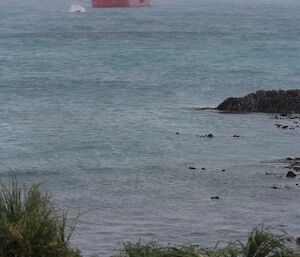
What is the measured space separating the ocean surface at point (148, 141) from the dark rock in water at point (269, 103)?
1.12 metres

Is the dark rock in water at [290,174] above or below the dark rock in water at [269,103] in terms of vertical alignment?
below

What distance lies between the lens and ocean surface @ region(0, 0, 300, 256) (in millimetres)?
32500

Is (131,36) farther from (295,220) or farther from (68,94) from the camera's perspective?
(295,220)

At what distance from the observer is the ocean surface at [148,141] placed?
32.5 meters

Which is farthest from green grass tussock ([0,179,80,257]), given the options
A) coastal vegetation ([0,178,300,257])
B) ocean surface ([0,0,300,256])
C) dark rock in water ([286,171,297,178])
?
dark rock in water ([286,171,297,178])

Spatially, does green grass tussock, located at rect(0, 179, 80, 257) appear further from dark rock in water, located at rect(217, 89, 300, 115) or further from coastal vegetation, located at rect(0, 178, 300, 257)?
dark rock in water, located at rect(217, 89, 300, 115)

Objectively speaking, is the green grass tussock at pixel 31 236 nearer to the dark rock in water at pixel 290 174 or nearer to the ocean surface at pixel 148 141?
the ocean surface at pixel 148 141

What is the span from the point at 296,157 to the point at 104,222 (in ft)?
45.9

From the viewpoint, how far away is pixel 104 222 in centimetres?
3177

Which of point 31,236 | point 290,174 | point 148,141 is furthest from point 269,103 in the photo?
point 31,236

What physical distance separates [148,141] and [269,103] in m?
8.56

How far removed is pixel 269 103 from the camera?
A: 55.0 meters

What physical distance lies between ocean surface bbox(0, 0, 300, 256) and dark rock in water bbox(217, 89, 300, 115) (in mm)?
1117

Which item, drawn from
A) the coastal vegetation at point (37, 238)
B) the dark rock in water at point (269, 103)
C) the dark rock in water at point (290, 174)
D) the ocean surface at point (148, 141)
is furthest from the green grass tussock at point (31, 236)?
the dark rock in water at point (269, 103)
